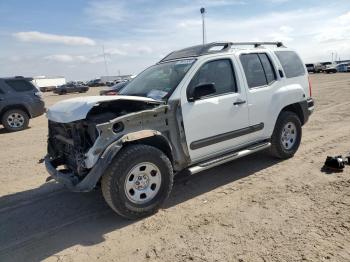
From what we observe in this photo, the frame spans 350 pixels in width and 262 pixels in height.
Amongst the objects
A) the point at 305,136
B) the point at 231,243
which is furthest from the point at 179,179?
the point at 305,136

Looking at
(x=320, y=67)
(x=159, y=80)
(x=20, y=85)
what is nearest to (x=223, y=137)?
(x=159, y=80)

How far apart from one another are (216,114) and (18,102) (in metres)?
9.24

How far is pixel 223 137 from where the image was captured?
16.8 feet

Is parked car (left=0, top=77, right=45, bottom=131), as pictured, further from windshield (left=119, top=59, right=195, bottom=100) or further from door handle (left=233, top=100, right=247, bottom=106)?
door handle (left=233, top=100, right=247, bottom=106)

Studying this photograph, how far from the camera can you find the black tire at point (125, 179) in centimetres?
405

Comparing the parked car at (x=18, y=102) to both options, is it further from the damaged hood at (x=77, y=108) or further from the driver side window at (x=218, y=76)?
the driver side window at (x=218, y=76)

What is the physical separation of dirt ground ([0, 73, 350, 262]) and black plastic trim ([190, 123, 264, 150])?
2.39ft

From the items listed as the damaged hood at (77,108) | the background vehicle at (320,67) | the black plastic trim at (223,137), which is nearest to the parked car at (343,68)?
the background vehicle at (320,67)

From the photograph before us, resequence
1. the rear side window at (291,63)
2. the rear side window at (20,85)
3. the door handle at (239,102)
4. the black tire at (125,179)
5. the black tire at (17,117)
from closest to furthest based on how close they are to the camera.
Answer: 1. the black tire at (125,179)
2. the door handle at (239,102)
3. the rear side window at (291,63)
4. the black tire at (17,117)
5. the rear side window at (20,85)

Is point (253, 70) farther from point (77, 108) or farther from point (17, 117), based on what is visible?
point (17, 117)

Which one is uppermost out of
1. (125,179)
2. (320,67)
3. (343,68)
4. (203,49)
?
(203,49)

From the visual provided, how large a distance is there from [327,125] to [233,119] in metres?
4.93

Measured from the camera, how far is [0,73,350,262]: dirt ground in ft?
11.5

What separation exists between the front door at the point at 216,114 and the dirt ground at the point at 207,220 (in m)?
0.67
